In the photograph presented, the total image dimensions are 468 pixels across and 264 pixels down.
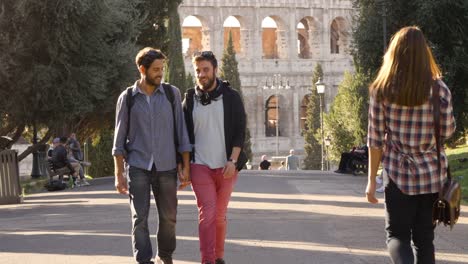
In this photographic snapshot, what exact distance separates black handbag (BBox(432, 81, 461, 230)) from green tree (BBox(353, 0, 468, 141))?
1391cm

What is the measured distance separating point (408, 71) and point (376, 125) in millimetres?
402

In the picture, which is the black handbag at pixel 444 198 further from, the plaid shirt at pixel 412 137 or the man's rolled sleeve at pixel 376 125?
the man's rolled sleeve at pixel 376 125

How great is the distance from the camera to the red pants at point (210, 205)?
772 cm

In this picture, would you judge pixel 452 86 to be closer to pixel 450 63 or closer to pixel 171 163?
pixel 450 63

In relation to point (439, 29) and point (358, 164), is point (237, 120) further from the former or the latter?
point (358, 164)

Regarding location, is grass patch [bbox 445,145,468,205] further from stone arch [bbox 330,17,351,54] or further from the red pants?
stone arch [bbox 330,17,351,54]

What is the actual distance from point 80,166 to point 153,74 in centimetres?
1719

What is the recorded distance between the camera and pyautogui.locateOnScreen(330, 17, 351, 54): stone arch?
71750 millimetres

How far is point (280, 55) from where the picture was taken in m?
70.7

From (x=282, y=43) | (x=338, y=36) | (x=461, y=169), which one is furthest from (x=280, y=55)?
(x=461, y=169)

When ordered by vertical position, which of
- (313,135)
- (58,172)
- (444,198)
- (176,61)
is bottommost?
(313,135)

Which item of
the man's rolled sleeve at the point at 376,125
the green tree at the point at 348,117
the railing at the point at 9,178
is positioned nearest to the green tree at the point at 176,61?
the green tree at the point at 348,117

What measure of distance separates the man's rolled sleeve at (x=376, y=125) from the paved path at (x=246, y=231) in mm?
3059

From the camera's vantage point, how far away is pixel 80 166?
80.6 feet
